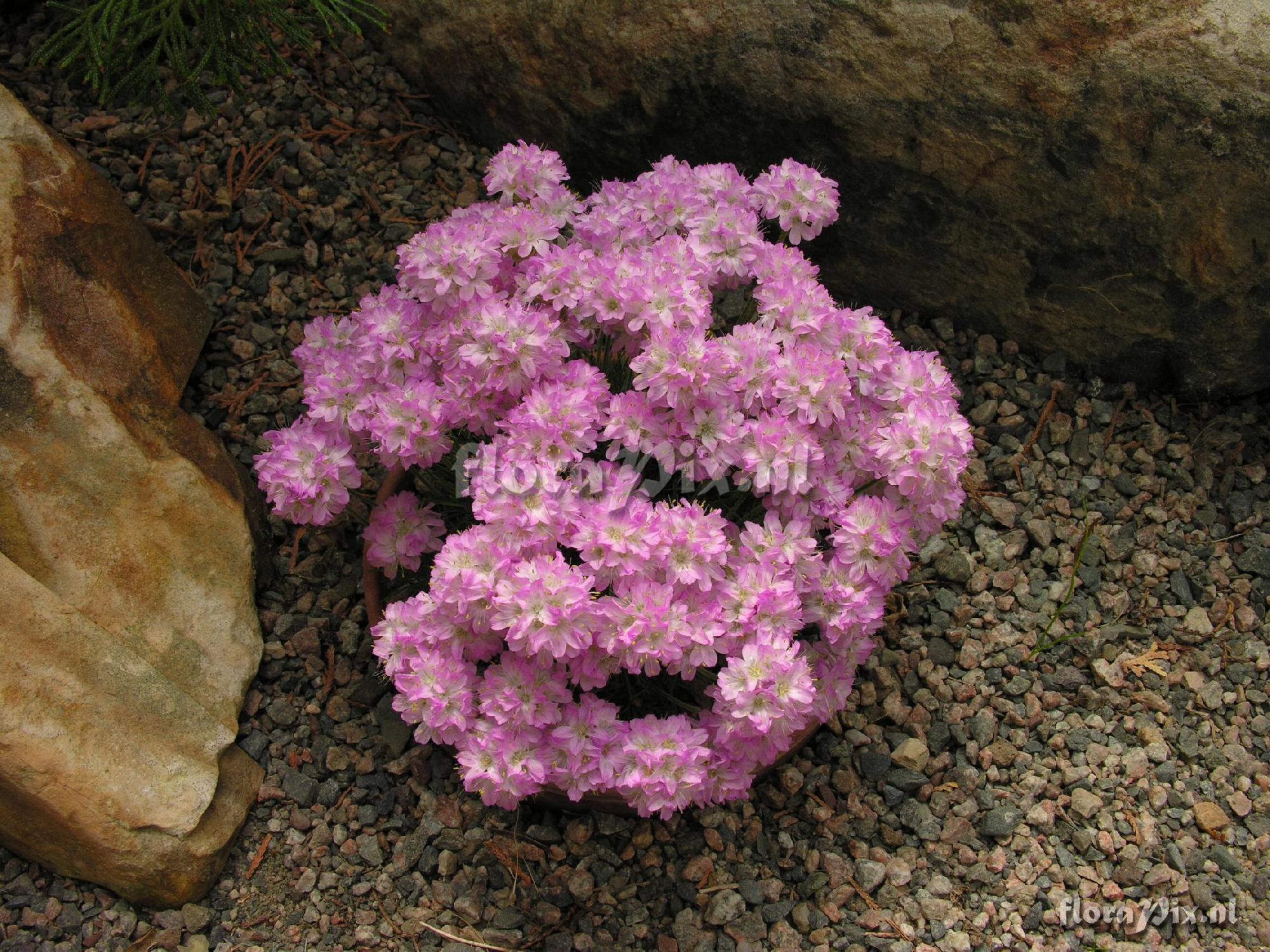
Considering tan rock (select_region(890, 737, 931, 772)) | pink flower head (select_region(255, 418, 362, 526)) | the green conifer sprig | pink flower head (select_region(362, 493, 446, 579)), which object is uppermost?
the green conifer sprig

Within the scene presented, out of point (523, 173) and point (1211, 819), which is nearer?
point (523, 173)

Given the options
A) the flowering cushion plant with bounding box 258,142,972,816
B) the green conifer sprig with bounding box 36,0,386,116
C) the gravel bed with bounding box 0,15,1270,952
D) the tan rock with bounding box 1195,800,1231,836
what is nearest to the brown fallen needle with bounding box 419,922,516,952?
the gravel bed with bounding box 0,15,1270,952

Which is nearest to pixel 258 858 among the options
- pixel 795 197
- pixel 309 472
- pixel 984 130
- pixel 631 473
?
pixel 309 472

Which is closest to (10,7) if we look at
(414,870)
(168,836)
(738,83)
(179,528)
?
(179,528)

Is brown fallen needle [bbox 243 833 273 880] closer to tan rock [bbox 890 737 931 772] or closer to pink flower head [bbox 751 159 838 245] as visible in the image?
tan rock [bbox 890 737 931 772]

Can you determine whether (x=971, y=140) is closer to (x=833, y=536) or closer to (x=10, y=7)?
(x=833, y=536)

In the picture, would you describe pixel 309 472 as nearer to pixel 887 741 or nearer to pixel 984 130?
pixel 887 741

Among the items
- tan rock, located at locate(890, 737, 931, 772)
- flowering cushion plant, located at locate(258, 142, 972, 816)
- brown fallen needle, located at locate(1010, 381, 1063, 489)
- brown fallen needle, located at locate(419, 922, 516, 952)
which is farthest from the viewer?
brown fallen needle, located at locate(1010, 381, 1063, 489)

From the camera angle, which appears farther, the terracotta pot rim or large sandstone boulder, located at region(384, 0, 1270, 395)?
large sandstone boulder, located at region(384, 0, 1270, 395)
